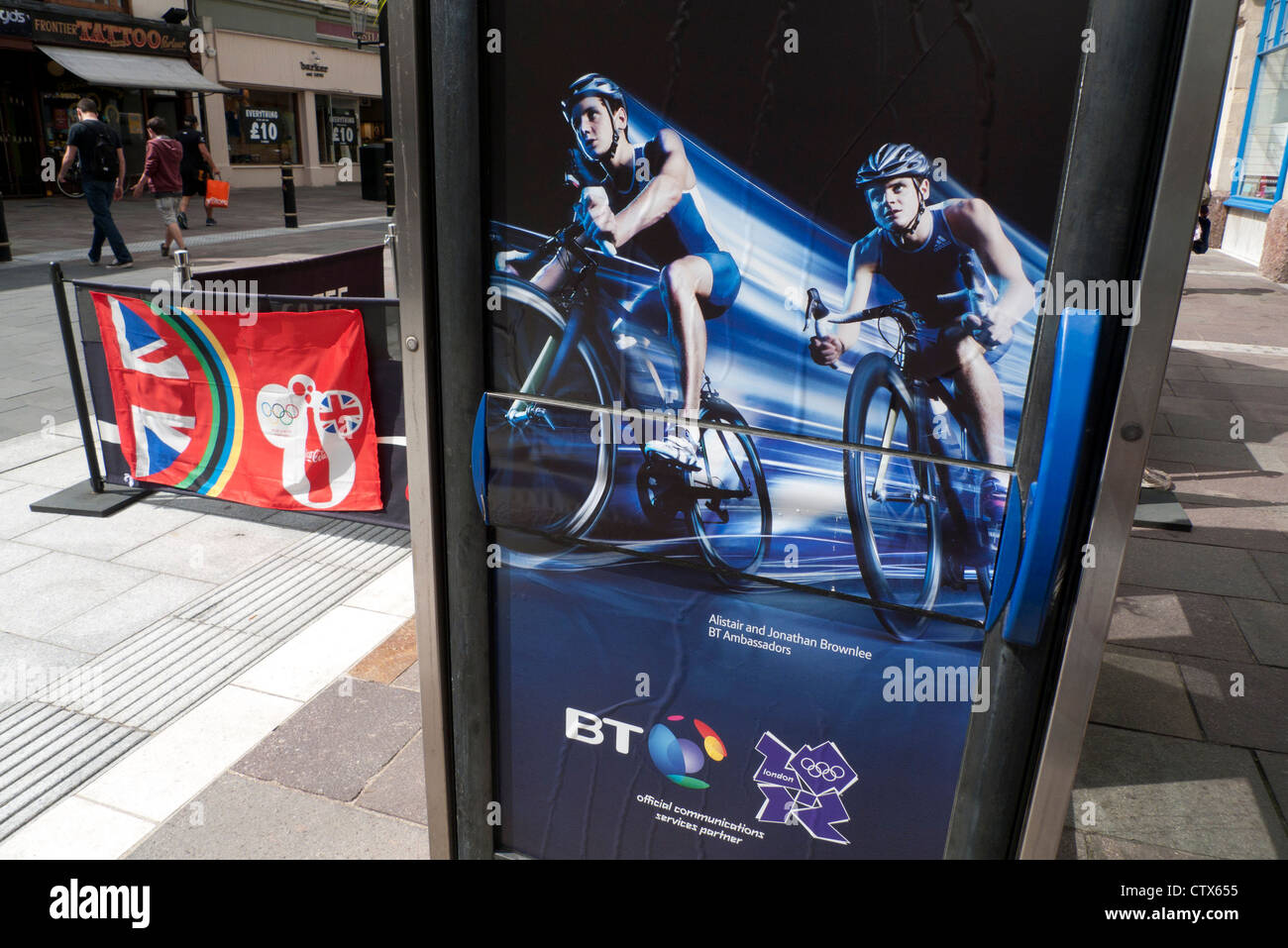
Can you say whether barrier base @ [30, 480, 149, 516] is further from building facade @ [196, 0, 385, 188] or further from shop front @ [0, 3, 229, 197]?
building facade @ [196, 0, 385, 188]

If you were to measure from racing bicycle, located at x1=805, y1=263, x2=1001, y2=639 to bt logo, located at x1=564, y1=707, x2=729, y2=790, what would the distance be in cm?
54

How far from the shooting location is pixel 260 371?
528 centimetres

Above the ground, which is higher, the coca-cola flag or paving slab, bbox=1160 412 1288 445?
the coca-cola flag

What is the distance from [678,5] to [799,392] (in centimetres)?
76

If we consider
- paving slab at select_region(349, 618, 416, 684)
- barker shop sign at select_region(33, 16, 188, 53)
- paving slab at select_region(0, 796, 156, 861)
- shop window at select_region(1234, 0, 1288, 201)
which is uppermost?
barker shop sign at select_region(33, 16, 188, 53)

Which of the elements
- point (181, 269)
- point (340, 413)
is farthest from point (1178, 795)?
point (181, 269)

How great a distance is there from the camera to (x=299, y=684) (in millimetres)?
4023

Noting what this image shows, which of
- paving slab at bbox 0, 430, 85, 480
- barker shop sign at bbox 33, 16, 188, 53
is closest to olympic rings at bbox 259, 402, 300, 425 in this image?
paving slab at bbox 0, 430, 85, 480

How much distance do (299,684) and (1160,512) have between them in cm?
493

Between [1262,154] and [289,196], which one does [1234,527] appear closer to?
[1262,154]

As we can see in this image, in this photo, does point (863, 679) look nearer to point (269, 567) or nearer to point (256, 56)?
point (269, 567)

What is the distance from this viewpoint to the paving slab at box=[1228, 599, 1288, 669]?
417cm

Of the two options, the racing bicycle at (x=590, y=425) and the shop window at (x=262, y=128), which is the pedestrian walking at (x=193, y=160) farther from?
the racing bicycle at (x=590, y=425)
